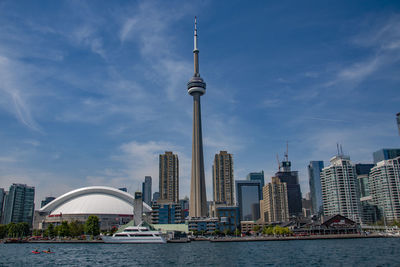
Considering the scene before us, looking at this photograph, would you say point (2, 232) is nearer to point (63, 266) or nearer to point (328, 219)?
point (63, 266)

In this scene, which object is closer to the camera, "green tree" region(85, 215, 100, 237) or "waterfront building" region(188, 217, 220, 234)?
"green tree" region(85, 215, 100, 237)

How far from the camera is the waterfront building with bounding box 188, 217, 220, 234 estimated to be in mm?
182000

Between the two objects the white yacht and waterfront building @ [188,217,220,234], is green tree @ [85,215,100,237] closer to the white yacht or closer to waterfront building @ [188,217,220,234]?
the white yacht

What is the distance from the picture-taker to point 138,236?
123 m

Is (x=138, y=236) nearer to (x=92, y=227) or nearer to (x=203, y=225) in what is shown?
(x=92, y=227)

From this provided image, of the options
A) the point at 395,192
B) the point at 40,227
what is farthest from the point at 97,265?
the point at 395,192

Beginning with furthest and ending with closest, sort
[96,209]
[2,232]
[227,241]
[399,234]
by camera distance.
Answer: [96,209] → [2,232] → [399,234] → [227,241]

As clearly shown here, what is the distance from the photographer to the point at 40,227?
7717 inches

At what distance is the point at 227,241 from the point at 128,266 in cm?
8166

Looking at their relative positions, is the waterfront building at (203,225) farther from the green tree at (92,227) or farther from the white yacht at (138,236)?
the white yacht at (138,236)

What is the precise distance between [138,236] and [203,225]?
66560mm

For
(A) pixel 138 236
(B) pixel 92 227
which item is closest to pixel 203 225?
(B) pixel 92 227

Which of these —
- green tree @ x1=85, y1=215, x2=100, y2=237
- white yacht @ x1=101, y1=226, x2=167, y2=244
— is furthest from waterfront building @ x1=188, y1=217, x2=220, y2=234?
white yacht @ x1=101, y1=226, x2=167, y2=244

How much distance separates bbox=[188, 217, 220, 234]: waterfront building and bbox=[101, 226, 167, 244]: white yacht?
58.5 metres
